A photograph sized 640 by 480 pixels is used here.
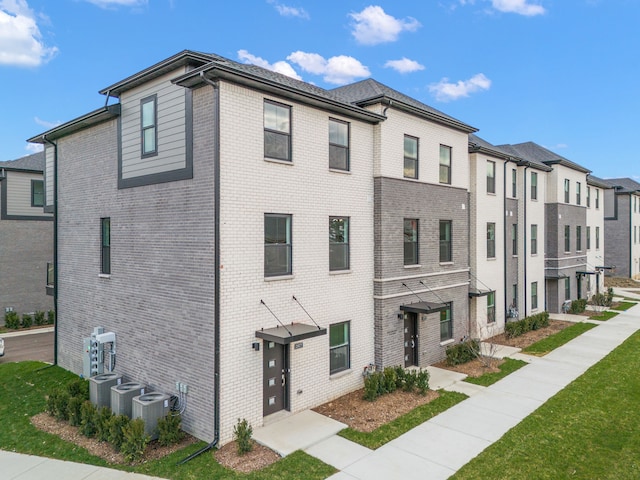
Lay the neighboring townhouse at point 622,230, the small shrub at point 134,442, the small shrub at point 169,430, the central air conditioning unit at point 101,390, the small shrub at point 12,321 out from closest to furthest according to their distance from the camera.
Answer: the small shrub at point 134,442
the small shrub at point 169,430
the central air conditioning unit at point 101,390
the small shrub at point 12,321
the neighboring townhouse at point 622,230

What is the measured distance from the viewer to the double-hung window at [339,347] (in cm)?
1300

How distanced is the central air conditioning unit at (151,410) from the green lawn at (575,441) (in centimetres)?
683

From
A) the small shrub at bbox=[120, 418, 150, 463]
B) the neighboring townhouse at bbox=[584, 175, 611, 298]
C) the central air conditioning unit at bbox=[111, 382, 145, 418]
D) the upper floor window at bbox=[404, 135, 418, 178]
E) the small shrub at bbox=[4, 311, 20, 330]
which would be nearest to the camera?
the small shrub at bbox=[120, 418, 150, 463]

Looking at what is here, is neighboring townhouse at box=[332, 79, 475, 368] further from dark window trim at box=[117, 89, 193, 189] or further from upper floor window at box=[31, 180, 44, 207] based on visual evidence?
upper floor window at box=[31, 180, 44, 207]

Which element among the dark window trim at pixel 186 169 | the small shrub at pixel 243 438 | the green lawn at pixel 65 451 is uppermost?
the dark window trim at pixel 186 169

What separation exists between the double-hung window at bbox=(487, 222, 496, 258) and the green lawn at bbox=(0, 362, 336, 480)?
14.7 m

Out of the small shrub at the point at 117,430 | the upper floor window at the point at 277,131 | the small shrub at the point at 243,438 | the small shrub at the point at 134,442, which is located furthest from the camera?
the upper floor window at the point at 277,131

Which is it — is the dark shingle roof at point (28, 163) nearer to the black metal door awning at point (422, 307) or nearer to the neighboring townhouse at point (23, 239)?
the neighboring townhouse at point (23, 239)

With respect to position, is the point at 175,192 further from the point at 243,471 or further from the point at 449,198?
the point at 449,198

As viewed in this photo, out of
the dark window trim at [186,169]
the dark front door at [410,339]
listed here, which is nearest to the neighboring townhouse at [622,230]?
the dark front door at [410,339]

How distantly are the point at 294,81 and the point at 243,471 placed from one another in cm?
1083

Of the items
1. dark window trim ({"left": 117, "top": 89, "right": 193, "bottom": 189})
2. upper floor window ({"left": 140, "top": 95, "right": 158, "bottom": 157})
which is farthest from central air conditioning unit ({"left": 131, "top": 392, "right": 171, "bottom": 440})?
upper floor window ({"left": 140, "top": 95, "right": 158, "bottom": 157})

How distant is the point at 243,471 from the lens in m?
8.77

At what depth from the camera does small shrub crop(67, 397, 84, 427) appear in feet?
37.1
